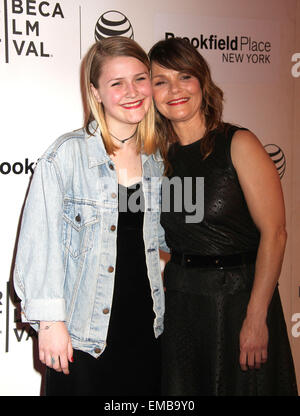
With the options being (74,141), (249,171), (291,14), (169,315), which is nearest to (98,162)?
(74,141)

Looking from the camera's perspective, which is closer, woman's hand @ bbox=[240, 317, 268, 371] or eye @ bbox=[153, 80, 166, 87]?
woman's hand @ bbox=[240, 317, 268, 371]

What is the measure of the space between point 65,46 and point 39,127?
473 mm

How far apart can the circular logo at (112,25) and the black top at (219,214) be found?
1.12 m

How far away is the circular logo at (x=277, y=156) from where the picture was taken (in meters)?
2.91

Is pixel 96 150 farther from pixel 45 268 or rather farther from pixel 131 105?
pixel 45 268

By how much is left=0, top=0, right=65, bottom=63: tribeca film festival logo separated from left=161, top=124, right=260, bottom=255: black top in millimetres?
1208

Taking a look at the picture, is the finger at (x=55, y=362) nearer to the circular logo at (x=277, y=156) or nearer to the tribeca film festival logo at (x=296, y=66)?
the circular logo at (x=277, y=156)

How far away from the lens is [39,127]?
7.91 ft

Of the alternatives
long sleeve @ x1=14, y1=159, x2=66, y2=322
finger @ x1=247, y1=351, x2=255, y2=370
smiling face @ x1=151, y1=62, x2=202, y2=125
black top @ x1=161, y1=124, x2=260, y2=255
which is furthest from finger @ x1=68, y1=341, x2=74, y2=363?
smiling face @ x1=151, y1=62, x2=202, y2=125

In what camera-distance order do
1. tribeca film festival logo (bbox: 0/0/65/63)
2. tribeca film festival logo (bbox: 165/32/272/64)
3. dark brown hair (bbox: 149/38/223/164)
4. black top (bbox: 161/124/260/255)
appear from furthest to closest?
tribeca film festival logo (bbox: 165/32/272/64), tribeca film festival logo (bbox: 0/0/65/63), dark brown hair (bbox: 149/38/223/164), black top (bbox: 161/124/260/255)

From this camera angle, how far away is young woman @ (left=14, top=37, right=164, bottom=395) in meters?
1.48

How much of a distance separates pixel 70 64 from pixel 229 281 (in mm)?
1531

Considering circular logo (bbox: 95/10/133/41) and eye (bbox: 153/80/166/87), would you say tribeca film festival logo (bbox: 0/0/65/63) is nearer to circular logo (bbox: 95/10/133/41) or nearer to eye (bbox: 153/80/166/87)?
circular logo (bbox: 95/10/133/41)

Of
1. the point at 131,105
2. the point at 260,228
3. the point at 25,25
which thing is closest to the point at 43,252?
the point at 131,105
